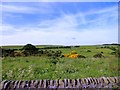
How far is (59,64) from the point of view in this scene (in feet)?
34.2

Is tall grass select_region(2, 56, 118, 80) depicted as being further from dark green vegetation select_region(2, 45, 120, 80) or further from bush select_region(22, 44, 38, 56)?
bush select_region(22, 44, 38, 56)

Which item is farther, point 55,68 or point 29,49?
point 29,49

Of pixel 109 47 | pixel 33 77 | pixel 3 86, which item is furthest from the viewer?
pixel 109 47

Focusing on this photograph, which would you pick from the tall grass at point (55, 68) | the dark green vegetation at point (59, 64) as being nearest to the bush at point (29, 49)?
the dark green vegetation at point (59, 64)

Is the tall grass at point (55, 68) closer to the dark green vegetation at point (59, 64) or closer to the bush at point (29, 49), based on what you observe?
the dark green vegetation at point (59, 64)

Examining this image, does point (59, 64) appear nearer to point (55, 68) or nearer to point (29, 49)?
point (55, 68)

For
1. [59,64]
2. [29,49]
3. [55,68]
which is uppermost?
[29,49]

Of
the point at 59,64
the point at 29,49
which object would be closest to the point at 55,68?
the point at 59,64

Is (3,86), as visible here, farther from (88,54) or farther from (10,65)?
(88,54)

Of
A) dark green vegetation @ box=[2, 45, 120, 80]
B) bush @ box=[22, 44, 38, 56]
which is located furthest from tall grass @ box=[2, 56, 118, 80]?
bush @ box=[22, 44, 38, 56]

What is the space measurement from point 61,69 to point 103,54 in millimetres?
1737

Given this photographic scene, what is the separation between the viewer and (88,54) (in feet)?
35.0

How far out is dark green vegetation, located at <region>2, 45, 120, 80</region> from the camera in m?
9.66

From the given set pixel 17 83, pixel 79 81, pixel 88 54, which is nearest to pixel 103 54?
pixel 88 54
